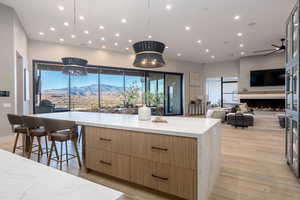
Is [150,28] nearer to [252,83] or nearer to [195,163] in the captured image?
[195,163]

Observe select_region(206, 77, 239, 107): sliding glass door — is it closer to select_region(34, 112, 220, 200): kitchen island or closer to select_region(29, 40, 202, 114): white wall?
select_region(29, 40, 202, 114): white wall

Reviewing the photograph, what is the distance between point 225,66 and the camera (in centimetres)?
1193

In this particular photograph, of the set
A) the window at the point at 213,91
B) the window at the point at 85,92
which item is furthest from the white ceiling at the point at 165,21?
the window at the point at 213,91

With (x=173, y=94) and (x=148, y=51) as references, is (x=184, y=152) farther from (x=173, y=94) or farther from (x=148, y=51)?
(x=173, y=94)

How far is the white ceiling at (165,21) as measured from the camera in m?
4.65

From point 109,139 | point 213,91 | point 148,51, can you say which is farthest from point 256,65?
point 109,139

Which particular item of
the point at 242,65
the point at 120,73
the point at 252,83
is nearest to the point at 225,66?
the point at 242,65

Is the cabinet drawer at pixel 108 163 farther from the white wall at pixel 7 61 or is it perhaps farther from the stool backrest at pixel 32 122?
the white wall at pixel 7 61

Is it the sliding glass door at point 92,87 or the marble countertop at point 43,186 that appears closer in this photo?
the marble countertop at point 43,186

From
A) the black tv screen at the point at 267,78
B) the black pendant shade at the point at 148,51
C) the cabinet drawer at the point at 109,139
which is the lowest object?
the cabinet drawer at the point at 109,139

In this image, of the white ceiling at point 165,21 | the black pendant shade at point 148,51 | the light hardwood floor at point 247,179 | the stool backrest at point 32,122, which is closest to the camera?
the light hardwood floor at point 247,179

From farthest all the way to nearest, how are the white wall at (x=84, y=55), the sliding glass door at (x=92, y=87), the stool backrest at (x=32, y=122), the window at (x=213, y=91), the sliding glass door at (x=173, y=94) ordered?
1. the window at (x=213, y=91)
2. the sliding glass door at (x=173, y=94)
3. the sliding glass door at (x=92, y=87)
4. the white wall at (x=84, y=55)
5. the stool backrest at (x=32, y=122)

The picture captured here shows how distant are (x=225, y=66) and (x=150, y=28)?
7620 millimetres

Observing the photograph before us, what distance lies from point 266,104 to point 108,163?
10.2m
